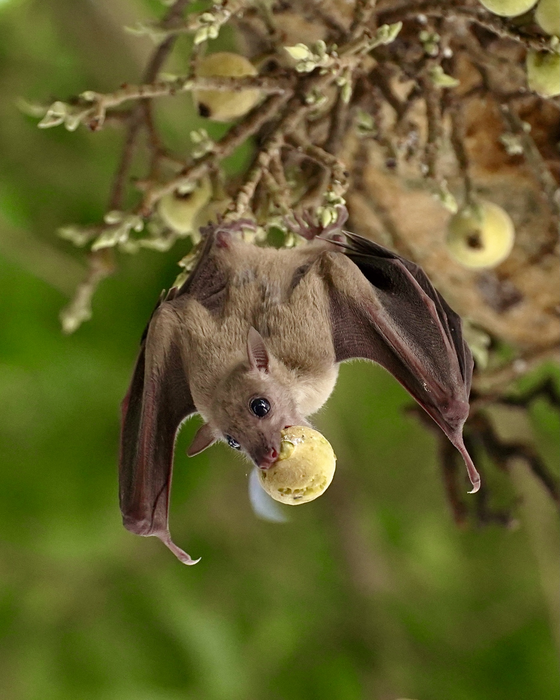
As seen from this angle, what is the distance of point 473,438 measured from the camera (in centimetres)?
244

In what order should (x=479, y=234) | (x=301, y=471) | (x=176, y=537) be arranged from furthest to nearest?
(x=176, y=537)
(x=479, y=234)
(x=301, y=471)

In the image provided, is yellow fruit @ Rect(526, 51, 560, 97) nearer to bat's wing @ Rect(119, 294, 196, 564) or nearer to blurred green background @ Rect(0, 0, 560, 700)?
bat's wing @ Rect(119, 294, 196, 564)

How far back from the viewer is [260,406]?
1318 mm

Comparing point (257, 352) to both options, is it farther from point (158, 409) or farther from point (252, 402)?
point (158, 409)

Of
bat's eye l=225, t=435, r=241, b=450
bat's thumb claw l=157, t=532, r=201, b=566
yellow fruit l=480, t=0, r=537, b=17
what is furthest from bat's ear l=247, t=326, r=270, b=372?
yellow fruit l=480, t=0, r=537, b=17

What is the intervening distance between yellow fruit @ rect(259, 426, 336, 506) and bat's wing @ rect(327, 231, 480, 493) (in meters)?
0.27

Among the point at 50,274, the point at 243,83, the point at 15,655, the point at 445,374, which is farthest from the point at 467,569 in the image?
the point at 243,83

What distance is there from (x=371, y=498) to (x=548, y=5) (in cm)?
268

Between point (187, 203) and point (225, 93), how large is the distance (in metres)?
0.29

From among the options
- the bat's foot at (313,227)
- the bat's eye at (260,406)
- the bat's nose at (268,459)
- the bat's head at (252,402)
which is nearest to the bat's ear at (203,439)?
the bat's head at (252,402)

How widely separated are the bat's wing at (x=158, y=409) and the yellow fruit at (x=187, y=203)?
0.29 meters

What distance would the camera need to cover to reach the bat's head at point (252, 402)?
130 centimetres

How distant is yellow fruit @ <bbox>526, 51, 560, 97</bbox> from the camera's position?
1.43 m

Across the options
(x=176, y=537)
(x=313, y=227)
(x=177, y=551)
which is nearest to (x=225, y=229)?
(x=313, y=227)
